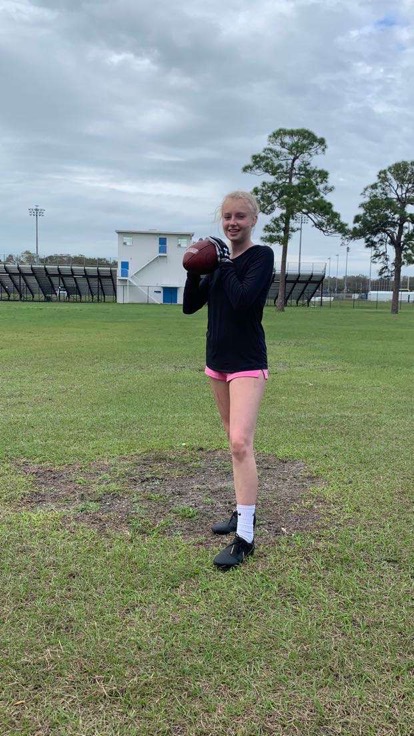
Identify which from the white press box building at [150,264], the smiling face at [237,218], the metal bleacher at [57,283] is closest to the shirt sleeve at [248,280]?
the smiling face at [237,218]

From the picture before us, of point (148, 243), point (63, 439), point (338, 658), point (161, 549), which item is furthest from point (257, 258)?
point (148, 243)

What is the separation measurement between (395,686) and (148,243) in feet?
173

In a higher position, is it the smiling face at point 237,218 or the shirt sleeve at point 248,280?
the smiling face at point 237,218

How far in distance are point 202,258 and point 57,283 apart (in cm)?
5860

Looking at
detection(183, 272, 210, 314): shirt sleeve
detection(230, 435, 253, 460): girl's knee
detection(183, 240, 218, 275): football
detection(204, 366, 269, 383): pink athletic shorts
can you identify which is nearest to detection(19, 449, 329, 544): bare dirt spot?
detection(230, 435, 253, 460): girl's knee

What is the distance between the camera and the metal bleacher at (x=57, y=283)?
56688 mm

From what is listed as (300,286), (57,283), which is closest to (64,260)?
(57,283)

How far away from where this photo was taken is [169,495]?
3867mm

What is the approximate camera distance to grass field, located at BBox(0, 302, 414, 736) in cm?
192

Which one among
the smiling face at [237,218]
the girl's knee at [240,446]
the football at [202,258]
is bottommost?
the girl's knee at [240,446]

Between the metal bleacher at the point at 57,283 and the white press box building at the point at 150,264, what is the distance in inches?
166

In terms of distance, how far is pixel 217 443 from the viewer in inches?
207

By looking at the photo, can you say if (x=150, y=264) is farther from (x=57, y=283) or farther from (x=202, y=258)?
(x=202, y=258)

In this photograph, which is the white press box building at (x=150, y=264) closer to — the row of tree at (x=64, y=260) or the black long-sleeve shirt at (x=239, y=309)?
the row of tree at (x=64, y=260)
